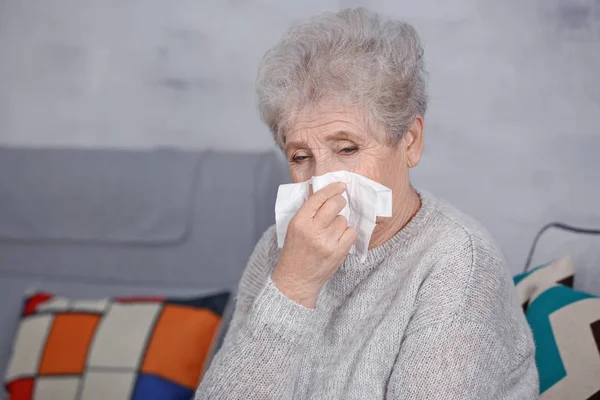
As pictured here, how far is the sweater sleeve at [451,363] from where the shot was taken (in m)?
1.19


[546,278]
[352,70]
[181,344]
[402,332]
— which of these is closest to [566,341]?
[546,278]

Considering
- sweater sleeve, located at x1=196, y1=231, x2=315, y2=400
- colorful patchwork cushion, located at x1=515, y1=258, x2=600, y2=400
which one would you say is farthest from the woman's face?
colorful patchwork cushion, located at x1=515, y1=258, x2=600, y2=400

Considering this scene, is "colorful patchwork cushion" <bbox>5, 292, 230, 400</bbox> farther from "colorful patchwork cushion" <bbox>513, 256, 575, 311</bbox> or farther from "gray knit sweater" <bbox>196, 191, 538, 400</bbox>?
"colorful patchwork cushion" <bbox>513, 256, 575, 311</bbox>

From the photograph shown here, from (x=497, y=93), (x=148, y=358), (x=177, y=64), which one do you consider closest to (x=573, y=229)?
(x=497, y=93)

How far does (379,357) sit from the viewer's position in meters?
1.32

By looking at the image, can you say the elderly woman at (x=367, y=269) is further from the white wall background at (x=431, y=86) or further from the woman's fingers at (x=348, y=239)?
the white wall background at (x=431, y=86)

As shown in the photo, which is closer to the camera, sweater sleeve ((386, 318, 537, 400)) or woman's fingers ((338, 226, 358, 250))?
sweater sleeve ((386, 318, 537, 400))

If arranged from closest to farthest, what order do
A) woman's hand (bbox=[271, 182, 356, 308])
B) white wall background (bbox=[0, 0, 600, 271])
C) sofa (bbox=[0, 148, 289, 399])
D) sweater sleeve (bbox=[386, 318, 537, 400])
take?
1. sweater sleeve (bbox=[386, 318, 537, 400])
2. woman's hand (bbox=[271, 182, 356, 308])
3. white wall background (bbox=[0, 0, 600, 271])
4. sofa (bbox=[0, 148, 289, 399])

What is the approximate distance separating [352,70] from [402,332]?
471 millimetres

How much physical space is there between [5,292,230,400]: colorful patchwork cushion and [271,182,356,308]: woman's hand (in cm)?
79

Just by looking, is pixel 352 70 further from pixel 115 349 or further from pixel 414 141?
pixel 115 349

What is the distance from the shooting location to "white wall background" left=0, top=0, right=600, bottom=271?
195cm

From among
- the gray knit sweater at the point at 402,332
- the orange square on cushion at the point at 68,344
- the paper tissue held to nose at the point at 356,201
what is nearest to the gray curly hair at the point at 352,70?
the paper tissue held to nose at the point at 356,201

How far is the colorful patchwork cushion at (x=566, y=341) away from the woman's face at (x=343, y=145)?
51 cm
